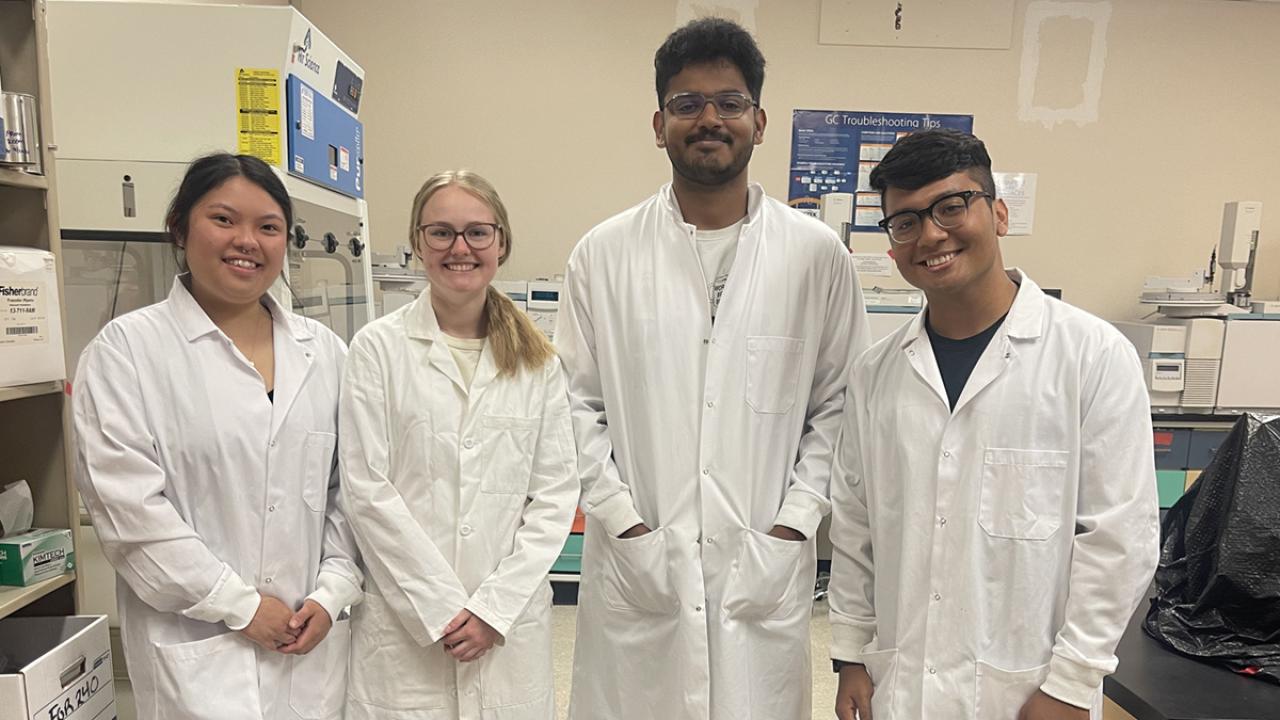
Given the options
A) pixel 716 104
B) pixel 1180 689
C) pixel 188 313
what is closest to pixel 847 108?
pixel 716 104

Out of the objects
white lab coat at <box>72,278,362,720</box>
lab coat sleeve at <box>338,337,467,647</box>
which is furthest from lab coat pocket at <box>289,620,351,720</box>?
lab coat sleeve at <box>338,337,467,647</box>

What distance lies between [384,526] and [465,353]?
1.21ft

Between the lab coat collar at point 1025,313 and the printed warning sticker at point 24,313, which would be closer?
the lab coat collar at point 1025,313

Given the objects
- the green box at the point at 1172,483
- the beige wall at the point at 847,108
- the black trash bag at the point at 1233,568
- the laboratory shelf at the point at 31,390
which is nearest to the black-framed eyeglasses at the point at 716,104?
the black trash bag at the point at 1233,568

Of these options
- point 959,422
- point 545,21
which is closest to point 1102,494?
point 959,422

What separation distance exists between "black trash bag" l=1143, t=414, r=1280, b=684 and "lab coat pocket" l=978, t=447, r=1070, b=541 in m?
0.54

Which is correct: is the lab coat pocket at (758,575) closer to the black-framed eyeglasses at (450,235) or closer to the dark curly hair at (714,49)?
the black-framed eyeglasses at (450,235)

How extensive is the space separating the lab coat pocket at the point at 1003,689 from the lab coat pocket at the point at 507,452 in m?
0.87

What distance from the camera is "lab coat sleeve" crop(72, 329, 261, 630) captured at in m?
1.17

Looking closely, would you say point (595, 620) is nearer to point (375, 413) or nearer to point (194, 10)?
point (375, 413)

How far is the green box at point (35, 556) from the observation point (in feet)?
4.44

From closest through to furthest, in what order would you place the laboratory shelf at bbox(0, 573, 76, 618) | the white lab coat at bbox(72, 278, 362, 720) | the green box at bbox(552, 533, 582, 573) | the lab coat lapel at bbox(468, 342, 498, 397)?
the white lab coat at bbox(72, 278, 362, 720), the laboratory shelf at bbox(0, 573, 76, 618), the lab coat lapel at bbox(468, 342, 498, 397), the green box at bbox(552, 533, 582, 573)

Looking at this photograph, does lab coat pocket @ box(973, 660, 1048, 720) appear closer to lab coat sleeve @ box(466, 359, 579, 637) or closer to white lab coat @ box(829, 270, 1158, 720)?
white lab coat @ box(829, 270, 1158, 720)

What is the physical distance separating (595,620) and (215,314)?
987mm
